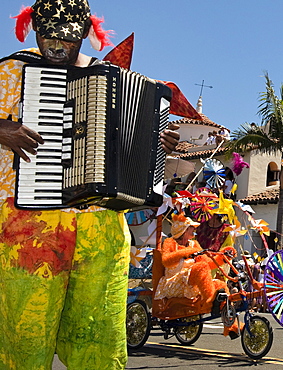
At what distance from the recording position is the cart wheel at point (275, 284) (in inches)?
313

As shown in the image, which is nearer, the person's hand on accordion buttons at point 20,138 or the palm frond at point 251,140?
the person's hand on accordion buttons at point 20,138

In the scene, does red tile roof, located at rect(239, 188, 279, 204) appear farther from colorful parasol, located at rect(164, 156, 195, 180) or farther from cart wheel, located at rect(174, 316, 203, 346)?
colorful parasol, located at rect(164, 156, 195, 180)

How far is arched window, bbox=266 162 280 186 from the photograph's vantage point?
30.0 meters

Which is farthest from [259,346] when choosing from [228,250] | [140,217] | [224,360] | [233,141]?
[233,141]

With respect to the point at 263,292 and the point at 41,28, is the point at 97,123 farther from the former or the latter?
the point at 263,292

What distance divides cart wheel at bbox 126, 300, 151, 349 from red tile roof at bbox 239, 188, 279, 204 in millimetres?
17749

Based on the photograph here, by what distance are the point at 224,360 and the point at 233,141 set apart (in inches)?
462

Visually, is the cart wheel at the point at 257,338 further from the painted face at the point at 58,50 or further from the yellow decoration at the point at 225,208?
the painted face at the point at 58,50

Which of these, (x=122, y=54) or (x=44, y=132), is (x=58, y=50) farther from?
(x=122, y=54)

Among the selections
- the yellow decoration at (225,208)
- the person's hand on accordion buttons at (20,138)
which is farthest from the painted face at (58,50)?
the yellow decoration at (225,208)

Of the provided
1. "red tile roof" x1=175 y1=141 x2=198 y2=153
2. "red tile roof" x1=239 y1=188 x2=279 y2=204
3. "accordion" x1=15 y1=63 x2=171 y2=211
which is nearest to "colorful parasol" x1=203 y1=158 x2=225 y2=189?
"red tile roof" x1=239 y1=188 x2=279 y2=204

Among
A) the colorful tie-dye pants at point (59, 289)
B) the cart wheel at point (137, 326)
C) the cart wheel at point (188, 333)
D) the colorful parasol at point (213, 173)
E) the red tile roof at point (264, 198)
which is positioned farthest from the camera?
the red tile roof at point (264, 198)

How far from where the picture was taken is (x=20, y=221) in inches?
142

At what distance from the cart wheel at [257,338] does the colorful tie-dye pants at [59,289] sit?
4.47 m
